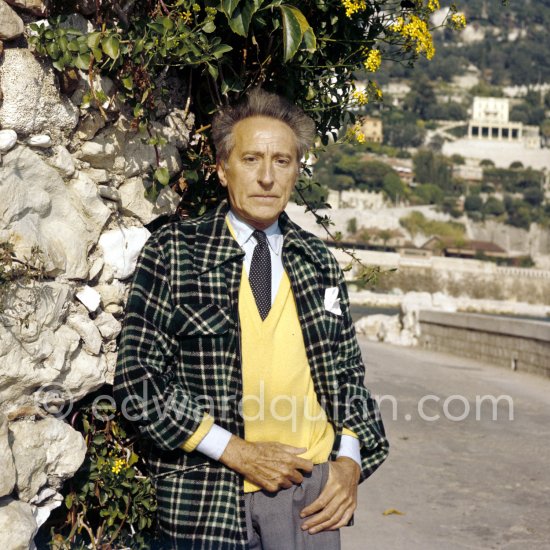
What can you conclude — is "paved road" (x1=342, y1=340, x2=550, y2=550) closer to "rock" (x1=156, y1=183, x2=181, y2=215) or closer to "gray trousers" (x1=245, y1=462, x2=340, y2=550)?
"gray trousers" (x1=245, y1=462, x2=340, y2=550)

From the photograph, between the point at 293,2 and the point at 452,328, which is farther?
the point at 452,328

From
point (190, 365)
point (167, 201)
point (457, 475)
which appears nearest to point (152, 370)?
point (190, 365)

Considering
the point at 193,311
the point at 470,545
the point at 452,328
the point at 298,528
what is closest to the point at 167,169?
the point at 193,311

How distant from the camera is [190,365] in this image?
1.93 m

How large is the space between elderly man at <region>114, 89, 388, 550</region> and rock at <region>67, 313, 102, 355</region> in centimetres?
11

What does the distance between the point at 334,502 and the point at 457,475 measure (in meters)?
2.47

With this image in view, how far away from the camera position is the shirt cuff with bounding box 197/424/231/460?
1886mm

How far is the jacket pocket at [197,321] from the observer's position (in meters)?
1.90

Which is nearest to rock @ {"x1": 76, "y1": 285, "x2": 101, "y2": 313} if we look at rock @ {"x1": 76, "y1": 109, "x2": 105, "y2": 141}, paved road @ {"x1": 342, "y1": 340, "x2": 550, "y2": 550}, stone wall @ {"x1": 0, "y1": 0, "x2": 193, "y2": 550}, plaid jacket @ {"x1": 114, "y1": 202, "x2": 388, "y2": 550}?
stone wall @ {"x1": 0, "y1": 0, "x2": 193, "y2": 550}

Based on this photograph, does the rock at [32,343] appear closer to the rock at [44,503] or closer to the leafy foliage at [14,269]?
the leafy foliage at [14,269]

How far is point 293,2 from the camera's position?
219cm

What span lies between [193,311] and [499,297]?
70.8 m

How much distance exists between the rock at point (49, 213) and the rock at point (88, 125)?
10 cm

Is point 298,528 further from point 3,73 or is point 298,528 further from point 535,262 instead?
point 535,262
